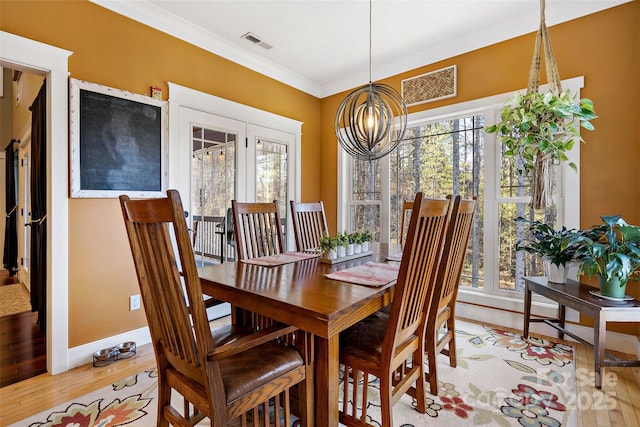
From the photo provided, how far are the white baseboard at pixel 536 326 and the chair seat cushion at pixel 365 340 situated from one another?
6.37 feet

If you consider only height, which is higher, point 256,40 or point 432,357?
point 256,40

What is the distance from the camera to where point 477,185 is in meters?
3.29

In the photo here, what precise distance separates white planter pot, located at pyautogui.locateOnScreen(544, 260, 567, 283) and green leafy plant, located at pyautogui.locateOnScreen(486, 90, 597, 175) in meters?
0.80

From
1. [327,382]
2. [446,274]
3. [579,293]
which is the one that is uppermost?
[446,274]

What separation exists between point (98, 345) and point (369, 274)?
2.23m

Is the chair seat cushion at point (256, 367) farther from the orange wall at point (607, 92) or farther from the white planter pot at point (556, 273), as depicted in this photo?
the orange wall at point (607, 92)

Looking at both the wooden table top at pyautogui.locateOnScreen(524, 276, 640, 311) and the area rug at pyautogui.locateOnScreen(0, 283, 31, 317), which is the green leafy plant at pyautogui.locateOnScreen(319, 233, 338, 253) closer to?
the wooden table top at pyautogui.locateOnScreen(524, 276, 640, 311)

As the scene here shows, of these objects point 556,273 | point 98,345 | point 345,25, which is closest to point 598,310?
point 556,273

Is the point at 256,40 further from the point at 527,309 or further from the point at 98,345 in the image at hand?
the point at 527,309

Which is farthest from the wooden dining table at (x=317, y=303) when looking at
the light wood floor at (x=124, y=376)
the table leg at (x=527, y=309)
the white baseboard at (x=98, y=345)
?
the table leg at (x=527, y=309)

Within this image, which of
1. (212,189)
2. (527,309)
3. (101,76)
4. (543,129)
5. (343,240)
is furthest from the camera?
(212,189)

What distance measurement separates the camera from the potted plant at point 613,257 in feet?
6.36

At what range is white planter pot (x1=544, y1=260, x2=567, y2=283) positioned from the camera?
94.9 inches

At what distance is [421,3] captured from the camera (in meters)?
2.64
